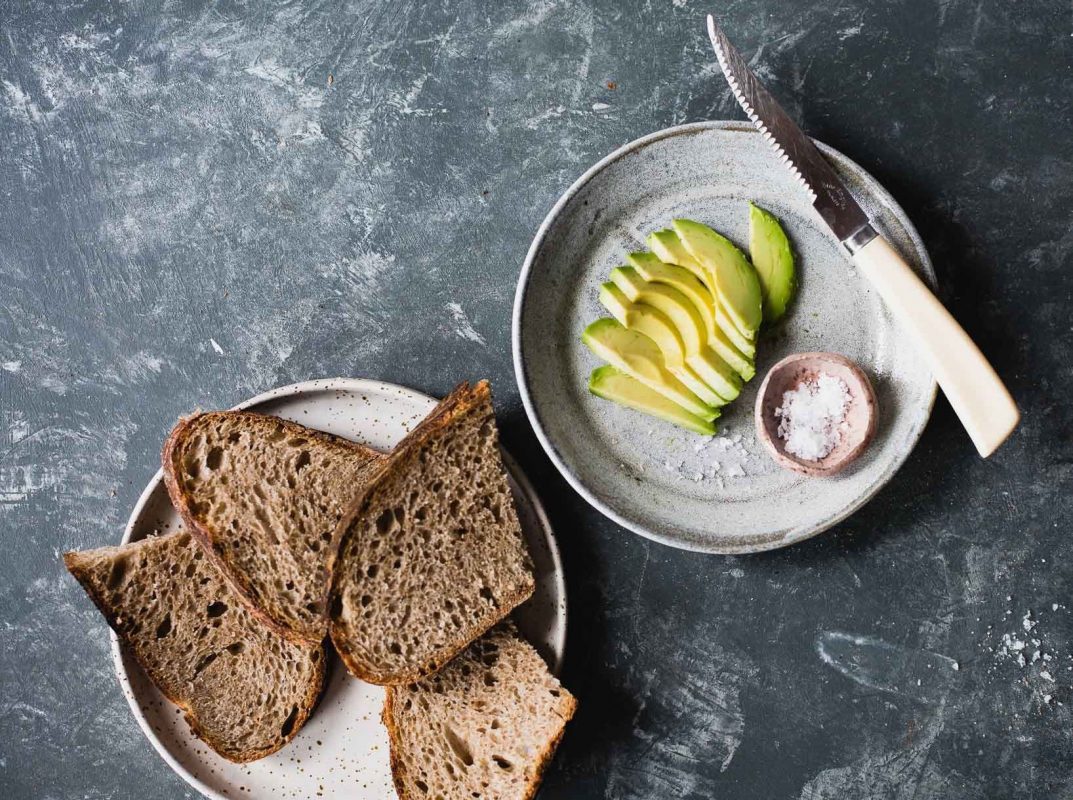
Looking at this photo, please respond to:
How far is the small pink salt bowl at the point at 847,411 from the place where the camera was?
1.97 metres

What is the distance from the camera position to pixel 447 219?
2.26 meters

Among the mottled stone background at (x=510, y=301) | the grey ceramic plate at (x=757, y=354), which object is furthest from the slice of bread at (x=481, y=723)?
the grey ceramic plate at (x=757, y=354)

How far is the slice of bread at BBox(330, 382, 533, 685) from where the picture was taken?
201 centimetres

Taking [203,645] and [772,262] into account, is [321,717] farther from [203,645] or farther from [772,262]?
[772,262]

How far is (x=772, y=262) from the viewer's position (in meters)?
2.08

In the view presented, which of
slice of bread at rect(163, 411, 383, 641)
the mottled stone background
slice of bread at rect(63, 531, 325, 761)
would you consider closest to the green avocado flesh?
the mottled stone background

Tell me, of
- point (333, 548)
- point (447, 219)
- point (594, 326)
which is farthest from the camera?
point (447, 219)

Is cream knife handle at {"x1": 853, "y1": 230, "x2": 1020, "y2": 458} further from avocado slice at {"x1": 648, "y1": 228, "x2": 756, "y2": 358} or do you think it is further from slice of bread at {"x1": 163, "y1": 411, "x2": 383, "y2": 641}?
slice of bread at {"x1": 163, "y1": 411, "x2": 383, "y2": 641}

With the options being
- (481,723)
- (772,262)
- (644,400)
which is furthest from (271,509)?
(772,262)

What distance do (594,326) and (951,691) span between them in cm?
118

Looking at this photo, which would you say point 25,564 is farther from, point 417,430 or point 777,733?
point 777,733

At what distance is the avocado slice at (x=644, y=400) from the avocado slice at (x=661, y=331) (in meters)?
0.05

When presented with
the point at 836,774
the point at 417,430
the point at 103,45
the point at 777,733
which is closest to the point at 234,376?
the point at 417,430

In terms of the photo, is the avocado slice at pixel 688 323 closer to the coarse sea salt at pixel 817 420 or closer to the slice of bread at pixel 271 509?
the coarse sea salt at pixel 817 420
